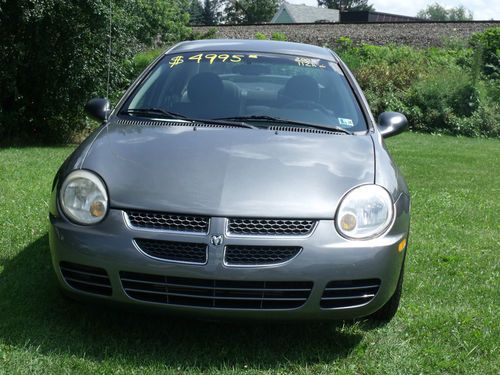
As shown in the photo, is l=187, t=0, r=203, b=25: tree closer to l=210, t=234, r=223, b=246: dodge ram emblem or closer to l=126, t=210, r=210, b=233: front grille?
l=126, t=210, r=210, b=233: front grille

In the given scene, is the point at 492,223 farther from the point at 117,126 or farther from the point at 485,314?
the point at 117,126

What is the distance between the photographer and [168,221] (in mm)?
3094

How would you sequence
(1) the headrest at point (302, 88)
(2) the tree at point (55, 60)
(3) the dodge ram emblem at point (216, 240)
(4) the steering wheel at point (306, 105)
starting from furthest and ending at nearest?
(2) the tree at point (55, 60) → (1) the headrest at point (302, 88) → (4) the steering wheel at point (306, 105) → (3) the dodge ram emblem at point (216, 240)

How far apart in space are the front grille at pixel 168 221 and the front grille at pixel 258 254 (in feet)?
0.53

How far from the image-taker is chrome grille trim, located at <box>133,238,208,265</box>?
303cm

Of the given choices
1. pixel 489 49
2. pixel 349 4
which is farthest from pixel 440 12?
pixel 489 49

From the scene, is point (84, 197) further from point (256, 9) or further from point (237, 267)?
point (256, 9)

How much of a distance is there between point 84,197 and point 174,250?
543mm

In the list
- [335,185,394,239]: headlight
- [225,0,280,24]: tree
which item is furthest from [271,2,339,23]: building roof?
[335,185,394,239]: headlight

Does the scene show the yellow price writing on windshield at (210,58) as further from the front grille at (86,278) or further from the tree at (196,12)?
the tree at (196,12)

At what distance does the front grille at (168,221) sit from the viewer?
3068 mm

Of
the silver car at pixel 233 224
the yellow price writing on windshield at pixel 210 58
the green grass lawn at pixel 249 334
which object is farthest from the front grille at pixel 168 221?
the yellow price writing on windshield at pixel 210 58

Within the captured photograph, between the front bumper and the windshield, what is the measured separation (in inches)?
46.9

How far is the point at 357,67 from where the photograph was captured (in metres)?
21.5
